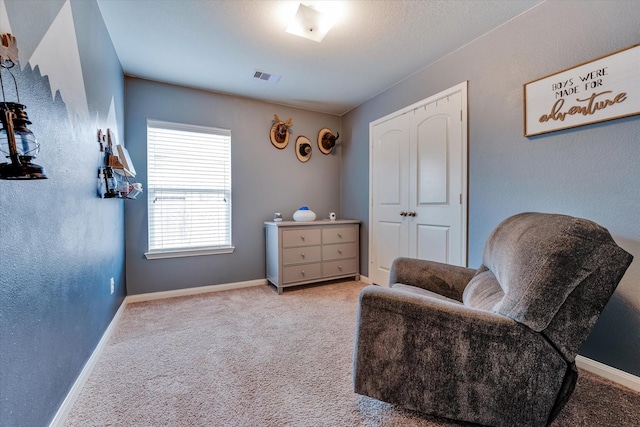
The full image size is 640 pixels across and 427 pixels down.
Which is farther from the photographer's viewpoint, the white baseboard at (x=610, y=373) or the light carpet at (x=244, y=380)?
the white baseboard at (x=610, y=373)

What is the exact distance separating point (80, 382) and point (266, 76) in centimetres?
282

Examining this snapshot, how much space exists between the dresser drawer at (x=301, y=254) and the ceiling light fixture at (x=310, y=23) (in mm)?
2103

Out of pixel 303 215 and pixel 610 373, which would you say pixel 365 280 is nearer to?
pixel 303 215

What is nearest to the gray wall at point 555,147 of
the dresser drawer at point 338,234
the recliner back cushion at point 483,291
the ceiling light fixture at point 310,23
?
the recliner back cushion at point 483,291

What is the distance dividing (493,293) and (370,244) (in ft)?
7.10

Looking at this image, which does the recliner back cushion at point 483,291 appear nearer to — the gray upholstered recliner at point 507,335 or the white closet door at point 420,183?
the gray upholstered recliner at point 507,335

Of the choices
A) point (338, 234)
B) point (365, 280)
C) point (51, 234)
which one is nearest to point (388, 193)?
point (338, 234)

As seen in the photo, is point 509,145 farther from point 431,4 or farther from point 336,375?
point 336,375

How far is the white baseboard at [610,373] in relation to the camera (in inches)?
59.7

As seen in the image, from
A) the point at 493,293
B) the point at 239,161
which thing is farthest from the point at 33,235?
the point at 239,161

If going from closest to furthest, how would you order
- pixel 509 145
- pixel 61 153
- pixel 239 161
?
pixel 61 153 → pixel 509 145 → pixel 239 161

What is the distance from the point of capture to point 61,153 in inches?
51.8

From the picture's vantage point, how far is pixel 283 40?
2.29m

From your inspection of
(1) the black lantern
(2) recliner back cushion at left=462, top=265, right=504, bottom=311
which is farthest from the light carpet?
(1) the black lantern
